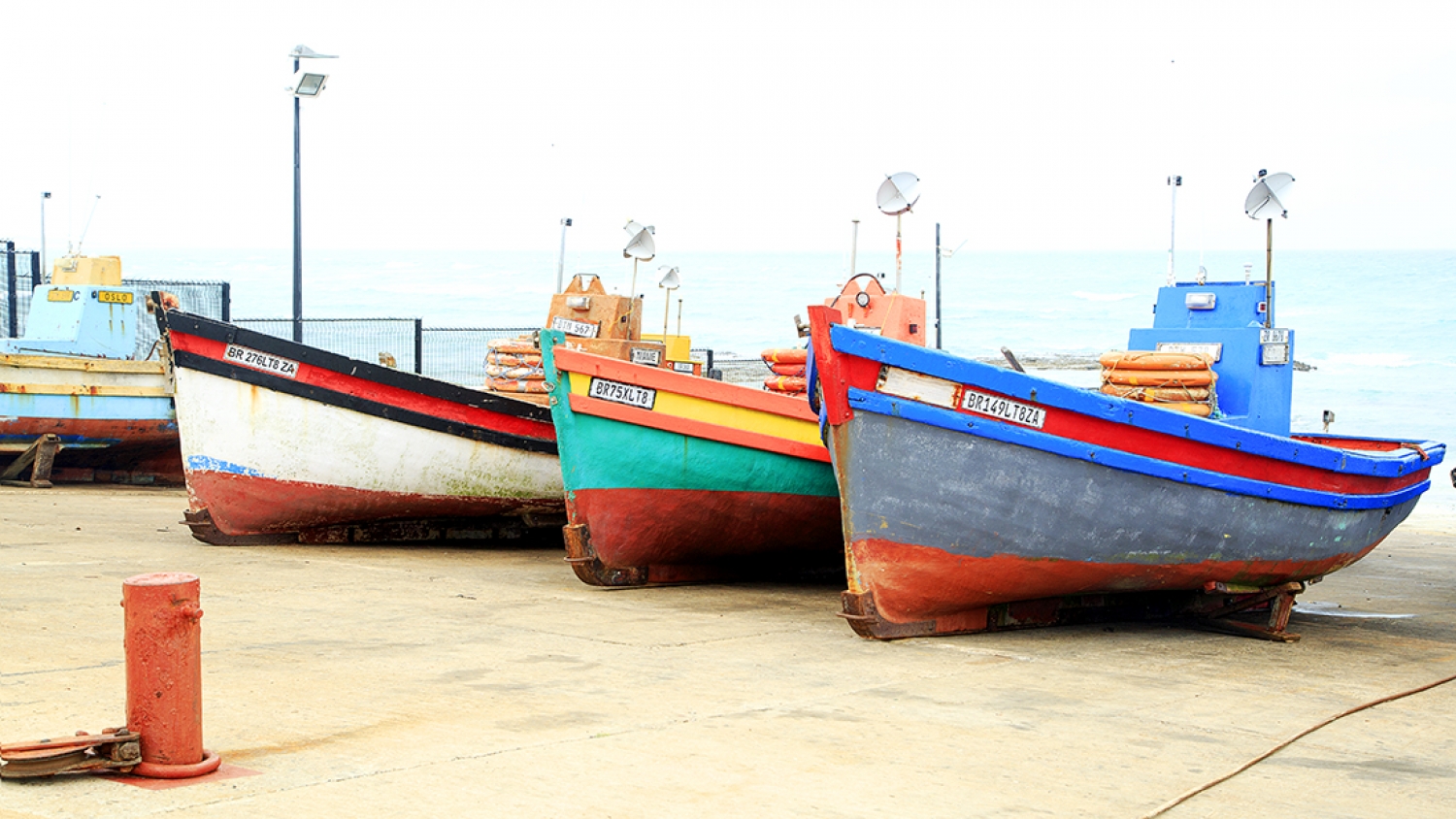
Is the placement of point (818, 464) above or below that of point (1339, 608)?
above

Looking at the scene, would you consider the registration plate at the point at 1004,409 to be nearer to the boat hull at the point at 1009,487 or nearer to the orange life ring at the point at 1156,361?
the boat hull at the point at 1009,487

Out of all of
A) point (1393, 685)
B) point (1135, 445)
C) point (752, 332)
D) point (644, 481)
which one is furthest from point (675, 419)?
point (752, 332)

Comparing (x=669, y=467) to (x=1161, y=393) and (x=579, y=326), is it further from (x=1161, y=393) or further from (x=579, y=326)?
(x=1161, y=393)

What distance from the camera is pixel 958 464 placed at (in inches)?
311

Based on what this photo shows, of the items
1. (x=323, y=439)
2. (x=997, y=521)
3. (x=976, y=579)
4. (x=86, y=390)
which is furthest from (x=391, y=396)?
(x=86, y=390)

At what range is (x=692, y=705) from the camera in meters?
6.11

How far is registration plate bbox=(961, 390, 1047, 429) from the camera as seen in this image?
7797mm

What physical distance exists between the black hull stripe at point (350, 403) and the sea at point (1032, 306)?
30.6ft

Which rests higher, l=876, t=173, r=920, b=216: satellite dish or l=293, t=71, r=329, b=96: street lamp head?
l=293, t=71, r=329, b=96: street lamp head

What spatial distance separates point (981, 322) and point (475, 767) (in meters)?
76.2

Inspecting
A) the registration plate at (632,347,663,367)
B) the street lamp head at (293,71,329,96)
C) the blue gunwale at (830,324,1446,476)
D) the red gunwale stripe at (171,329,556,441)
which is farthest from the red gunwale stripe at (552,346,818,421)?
the street lamp head at (293,71,329,96)

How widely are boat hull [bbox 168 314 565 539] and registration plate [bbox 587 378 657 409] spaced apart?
2.46m

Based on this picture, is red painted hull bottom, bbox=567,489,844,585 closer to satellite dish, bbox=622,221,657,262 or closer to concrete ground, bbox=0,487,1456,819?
concrete ground, bbox=0,487,1456,819

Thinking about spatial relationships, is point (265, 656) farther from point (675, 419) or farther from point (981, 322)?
point (981, 322)
